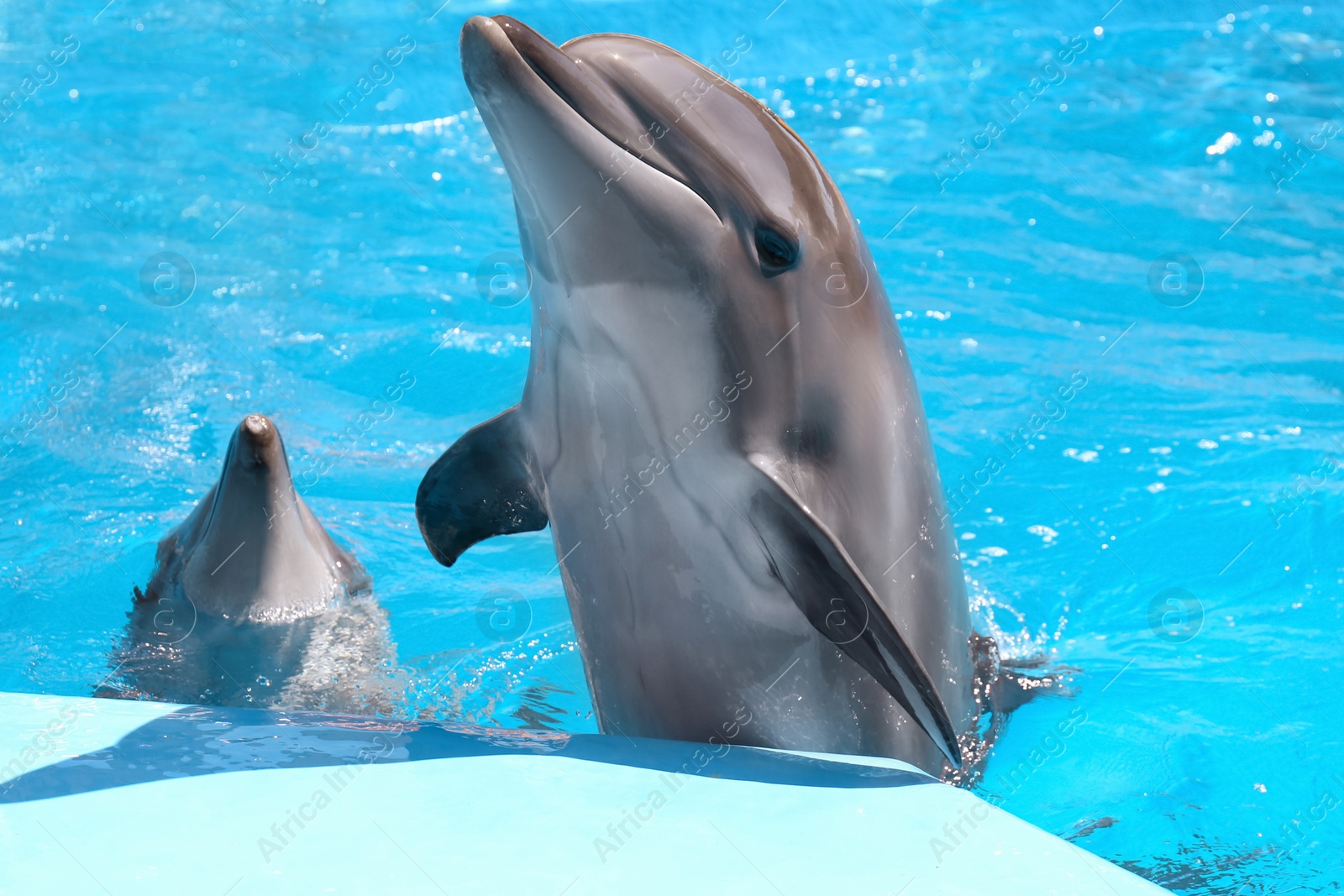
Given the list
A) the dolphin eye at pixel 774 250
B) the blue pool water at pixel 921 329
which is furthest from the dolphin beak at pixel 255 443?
the dolphin eye at pixel 774 250

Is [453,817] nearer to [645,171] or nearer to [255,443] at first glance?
[645,171]

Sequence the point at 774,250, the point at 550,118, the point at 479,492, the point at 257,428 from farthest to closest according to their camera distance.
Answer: the point at 257,428 < the point at 479,492 < the point at 774,250 < the point at 550,118

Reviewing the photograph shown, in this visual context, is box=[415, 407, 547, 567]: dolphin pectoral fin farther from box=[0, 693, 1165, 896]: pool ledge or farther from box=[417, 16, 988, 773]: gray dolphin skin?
box=[0, 693, 1165, 896]: pool ledge

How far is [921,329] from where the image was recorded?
29.4 ft

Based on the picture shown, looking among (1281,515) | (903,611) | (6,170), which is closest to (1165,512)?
(1281,515)

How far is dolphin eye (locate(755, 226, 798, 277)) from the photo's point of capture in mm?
2969

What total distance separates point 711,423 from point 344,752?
1.15m

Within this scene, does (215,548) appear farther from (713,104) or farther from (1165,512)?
(1165,512)

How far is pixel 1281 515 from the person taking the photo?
6863 mm

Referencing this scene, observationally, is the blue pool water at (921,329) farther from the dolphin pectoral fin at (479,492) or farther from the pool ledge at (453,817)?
the pool ledge at (453,817)

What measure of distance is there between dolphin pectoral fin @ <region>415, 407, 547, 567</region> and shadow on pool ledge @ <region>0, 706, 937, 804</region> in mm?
861

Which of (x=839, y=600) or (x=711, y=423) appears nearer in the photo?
(x=839, y=600)

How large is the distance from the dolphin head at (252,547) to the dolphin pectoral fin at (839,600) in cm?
195

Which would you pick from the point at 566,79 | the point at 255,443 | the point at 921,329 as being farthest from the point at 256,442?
the point at 921,329
